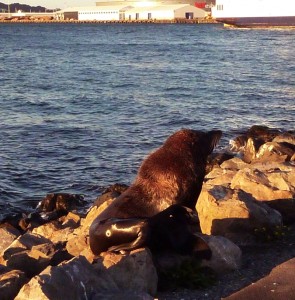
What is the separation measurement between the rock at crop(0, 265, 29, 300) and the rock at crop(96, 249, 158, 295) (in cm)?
60

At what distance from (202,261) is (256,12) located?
8670 centimetres

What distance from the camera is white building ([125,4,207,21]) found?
129m

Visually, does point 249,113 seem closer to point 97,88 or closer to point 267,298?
point 97,88

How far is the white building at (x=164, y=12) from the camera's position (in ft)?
423

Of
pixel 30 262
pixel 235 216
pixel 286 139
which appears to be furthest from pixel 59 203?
pixel 235 216

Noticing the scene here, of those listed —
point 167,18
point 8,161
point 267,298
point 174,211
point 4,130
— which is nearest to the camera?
point 267,298

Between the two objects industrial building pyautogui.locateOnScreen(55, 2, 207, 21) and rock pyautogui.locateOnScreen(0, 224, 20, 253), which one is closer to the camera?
rock pyautogui.locateOnScreen(0, 224, 20, 253)

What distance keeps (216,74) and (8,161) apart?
19462 mm

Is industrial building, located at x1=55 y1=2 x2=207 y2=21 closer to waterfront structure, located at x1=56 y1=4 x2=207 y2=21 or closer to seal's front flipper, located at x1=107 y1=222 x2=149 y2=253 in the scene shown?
waterfront structure, located at x1=56 y1=4 x2=207 y2=21

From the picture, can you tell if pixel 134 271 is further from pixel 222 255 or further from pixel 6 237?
pixel 6 237

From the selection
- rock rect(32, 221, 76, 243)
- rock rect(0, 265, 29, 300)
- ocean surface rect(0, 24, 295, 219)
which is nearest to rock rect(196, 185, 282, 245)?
rock rect(0, 265, 29, 300)

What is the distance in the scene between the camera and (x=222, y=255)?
582 cm

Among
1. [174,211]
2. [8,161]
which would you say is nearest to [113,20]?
[8,161]

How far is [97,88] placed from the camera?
2842 centimetres
